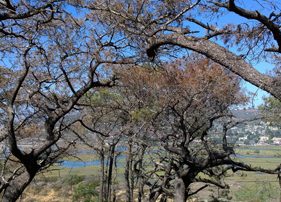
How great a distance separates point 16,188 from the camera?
6.50 m

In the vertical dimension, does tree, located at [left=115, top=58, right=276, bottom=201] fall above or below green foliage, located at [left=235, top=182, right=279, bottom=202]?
above

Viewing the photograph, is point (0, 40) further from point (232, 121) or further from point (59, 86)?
point (232, 121)

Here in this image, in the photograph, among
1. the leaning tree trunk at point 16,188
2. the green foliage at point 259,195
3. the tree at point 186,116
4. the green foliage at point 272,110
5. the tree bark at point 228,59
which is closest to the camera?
the tree bark at point 228,59

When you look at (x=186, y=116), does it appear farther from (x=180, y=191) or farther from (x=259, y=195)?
(x=259, y=195)

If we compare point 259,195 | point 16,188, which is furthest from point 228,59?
point 259,195

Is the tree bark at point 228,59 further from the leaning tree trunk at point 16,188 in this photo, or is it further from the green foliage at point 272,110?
the green foliage at point 272,110

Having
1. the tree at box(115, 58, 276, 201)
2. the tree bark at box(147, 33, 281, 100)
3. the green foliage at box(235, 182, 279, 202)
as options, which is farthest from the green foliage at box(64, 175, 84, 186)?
the tree bark at box(147, 33, 281, 100)

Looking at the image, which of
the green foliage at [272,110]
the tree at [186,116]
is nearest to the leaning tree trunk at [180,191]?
the tree at [186,116]

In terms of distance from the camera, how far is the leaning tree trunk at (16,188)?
6.39 m

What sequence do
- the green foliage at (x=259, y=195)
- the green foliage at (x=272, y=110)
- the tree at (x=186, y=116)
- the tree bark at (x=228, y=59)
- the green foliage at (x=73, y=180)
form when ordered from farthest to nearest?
the green foliage at (x=73, y=180)
the green foliage at (x=259, y=195)
the green foliage at (x=272, y=110)
the tree at (x=186, y=116)
the tree bark at (x=228, y=59)

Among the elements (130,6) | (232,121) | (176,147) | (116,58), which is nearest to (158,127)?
(176,147)

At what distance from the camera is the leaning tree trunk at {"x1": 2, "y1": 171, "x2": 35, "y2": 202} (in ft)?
21.0

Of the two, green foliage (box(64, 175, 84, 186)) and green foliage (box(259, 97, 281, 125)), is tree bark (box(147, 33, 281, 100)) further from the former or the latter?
green foliage (box(64, 175, 84, 186))

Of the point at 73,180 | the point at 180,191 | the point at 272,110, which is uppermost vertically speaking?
the point at 272,110
